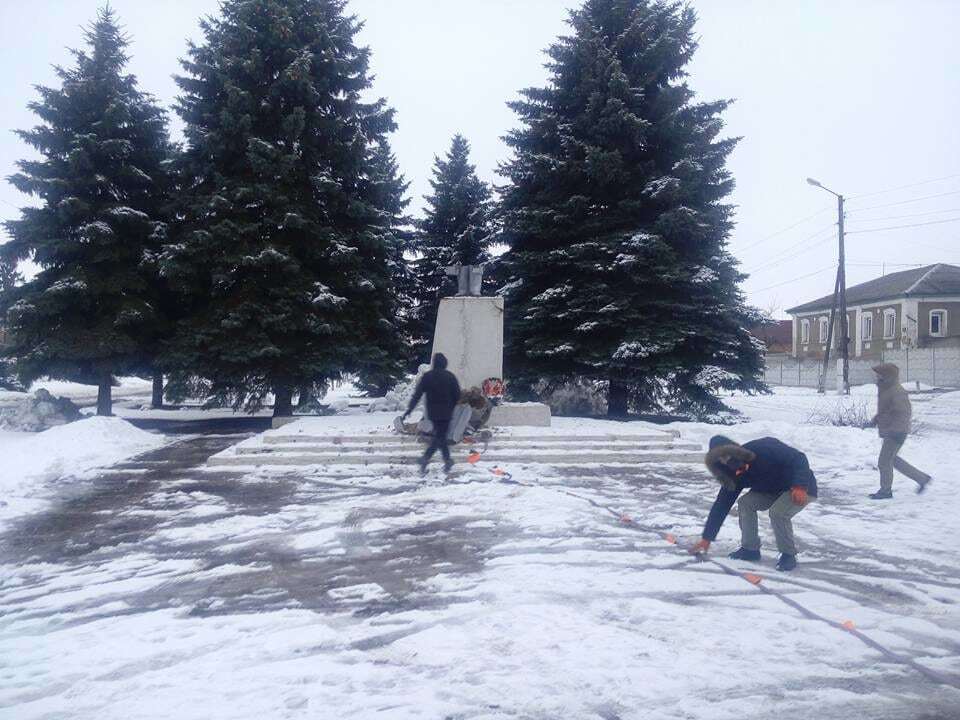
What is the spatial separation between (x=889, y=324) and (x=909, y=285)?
117 inches

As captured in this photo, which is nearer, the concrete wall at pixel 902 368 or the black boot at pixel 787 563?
the black boot at pixel 787 563

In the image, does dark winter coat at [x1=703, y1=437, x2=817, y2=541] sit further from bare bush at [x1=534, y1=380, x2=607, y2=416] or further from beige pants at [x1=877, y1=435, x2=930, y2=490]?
bare bush at [x1=534, y1=380, x2=607, y2=416]

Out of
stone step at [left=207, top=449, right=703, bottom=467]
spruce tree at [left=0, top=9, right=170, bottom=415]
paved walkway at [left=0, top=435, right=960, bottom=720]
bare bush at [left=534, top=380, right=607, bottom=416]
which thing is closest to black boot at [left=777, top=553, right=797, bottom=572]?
paved walkway at [left=0, top=435, right=960, bottom=720]

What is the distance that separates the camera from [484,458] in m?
11.1

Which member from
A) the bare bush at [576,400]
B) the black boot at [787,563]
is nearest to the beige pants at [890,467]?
the black boot at [787,563]

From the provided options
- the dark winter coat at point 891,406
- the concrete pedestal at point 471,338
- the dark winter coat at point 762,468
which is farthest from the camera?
the concrete pedestal at point 471,338

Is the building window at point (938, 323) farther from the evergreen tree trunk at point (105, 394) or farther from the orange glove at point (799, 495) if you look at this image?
the orange glove at point (799, 495)

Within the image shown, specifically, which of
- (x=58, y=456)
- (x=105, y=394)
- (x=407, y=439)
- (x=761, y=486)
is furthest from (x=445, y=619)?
(x=105, y=394)

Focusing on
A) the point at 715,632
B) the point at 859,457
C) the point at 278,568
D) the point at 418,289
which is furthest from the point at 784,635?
the point at 418,289

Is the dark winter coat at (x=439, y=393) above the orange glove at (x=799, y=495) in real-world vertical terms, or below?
above

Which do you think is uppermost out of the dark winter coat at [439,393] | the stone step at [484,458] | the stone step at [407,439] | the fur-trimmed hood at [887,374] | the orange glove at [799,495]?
the fur-trimmed hood at [887,374]

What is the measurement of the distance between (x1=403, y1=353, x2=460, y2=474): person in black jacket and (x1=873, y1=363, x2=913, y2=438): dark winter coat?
5.40 metres

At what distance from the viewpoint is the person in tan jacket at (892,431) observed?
27.3 feet

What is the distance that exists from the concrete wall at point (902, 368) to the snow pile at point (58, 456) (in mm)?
28285
